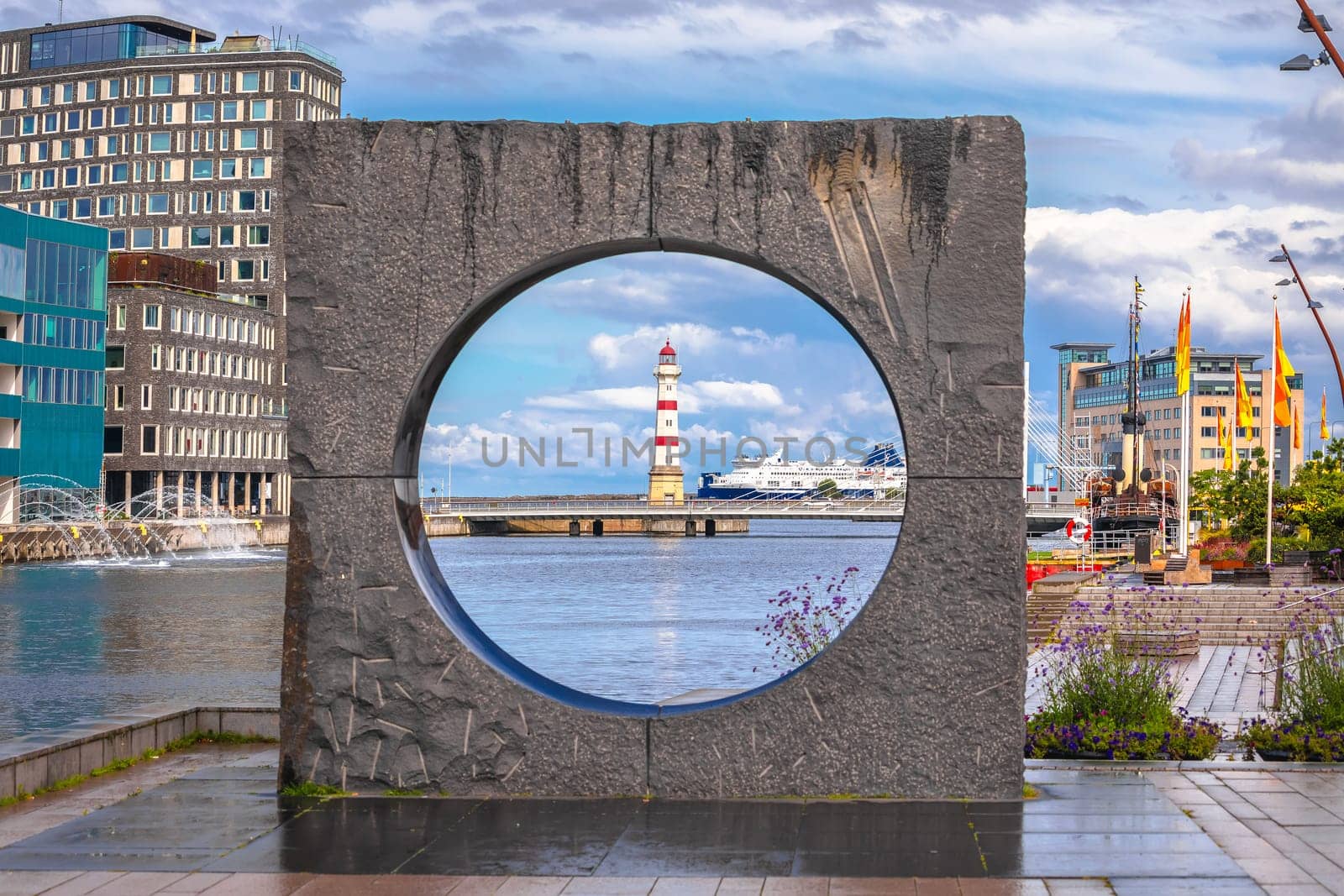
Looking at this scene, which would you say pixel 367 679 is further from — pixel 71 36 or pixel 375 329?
pixel 71 36

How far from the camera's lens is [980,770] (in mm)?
7344

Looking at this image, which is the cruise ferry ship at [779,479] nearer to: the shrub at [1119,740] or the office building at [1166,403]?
the office building at [1166,403]

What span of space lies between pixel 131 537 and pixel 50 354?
8090 mm

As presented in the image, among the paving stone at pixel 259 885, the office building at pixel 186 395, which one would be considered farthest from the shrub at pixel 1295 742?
the office building at pixel 186 395

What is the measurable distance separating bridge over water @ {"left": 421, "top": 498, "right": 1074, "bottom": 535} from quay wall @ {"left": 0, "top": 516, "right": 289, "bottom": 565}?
1781 centimetres

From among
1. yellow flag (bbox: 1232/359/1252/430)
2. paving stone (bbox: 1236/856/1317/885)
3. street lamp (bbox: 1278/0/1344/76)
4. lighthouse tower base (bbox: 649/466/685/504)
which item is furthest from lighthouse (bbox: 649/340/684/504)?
paving stone (bbox: 1236/856/1317/885)

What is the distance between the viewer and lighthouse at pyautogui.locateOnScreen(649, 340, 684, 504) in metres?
94.0

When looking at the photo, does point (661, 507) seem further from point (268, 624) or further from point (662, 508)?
point (268, 624)

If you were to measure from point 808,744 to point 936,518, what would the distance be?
126 cm

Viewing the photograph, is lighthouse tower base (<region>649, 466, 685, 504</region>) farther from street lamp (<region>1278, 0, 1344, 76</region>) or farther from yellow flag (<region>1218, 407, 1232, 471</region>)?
street lamp (<region>1278, 0, 1344, 76</region>)

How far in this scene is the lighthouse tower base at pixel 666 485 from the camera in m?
96.2

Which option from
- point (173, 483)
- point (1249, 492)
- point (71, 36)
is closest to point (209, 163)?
point (71, 36)

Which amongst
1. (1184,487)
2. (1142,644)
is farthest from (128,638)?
(1184,487)

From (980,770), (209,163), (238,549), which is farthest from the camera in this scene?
(209,163)
